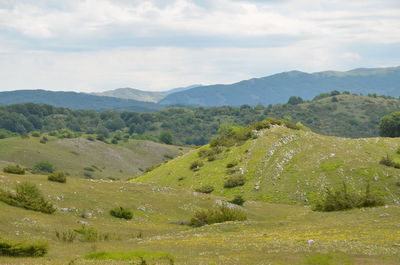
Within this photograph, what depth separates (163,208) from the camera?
46875mm

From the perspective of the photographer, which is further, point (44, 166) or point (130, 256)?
point (44, 166)

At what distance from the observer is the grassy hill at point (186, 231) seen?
22.5m

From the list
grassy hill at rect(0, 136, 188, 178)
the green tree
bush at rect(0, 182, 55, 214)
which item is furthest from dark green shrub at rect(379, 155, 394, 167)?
grassy hill at rect(0, 136, 188, 178)

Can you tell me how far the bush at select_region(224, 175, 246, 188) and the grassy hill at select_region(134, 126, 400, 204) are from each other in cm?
82

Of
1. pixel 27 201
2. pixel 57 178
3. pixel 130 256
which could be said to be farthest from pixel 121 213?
pixel 130 256

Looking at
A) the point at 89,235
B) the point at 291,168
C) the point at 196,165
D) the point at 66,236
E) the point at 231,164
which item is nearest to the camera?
the point at 66,236

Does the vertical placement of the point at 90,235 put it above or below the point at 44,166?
above

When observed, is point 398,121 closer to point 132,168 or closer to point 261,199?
point 261,199

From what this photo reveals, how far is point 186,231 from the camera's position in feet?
119

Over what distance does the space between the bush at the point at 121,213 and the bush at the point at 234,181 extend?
100 ft

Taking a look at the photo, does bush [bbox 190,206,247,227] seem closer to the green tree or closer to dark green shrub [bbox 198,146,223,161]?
dark green shrub [bbox 198,146,223,161]

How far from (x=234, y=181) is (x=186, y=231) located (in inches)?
1334

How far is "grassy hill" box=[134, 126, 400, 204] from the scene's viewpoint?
6450cm

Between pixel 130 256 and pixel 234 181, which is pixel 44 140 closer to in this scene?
pixel 234 181
